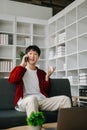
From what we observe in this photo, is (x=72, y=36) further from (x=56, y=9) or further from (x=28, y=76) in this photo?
(x=28, y=76)

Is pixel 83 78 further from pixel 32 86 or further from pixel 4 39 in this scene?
pixel 4 39

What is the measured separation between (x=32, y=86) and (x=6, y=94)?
0.33 m

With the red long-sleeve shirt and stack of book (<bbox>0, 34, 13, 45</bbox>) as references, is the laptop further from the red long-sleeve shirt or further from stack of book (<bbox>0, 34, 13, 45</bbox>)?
stack of book (<bbox>0, 34, 13, 45</bbox>)

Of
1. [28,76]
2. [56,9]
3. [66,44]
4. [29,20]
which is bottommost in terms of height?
[28,76]

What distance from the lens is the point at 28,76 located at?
2.64 metres

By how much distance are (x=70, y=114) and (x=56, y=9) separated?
5.18 metres

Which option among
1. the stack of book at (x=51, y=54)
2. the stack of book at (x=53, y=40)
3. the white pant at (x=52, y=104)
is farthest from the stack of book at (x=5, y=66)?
the white pant at (x=52, y=104)

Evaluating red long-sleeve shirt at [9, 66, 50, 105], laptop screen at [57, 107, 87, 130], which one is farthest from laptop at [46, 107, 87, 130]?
red long-sleeve shirt at [9, 66, 50, 105]

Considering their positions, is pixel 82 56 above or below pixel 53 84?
above

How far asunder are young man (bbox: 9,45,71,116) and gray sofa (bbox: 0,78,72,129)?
0.27 ft

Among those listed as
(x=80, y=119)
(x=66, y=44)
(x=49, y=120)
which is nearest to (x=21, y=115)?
(x=49, y=120)

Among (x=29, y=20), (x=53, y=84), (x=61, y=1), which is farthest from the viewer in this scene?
(x=61, y=1)

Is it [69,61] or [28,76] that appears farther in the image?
[69,61]

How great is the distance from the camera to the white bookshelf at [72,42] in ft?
13.8
